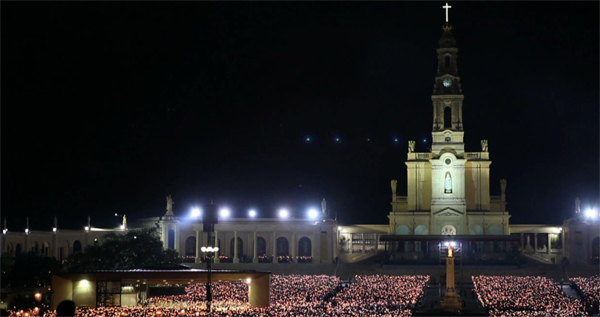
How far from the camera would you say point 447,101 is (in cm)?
9719

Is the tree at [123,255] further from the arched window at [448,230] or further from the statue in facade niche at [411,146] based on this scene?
the statue in facade niche at [411,146]

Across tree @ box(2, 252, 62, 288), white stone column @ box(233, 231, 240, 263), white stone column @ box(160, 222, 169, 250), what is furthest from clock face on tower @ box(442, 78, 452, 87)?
tree @ box(2, 252, 62, 288)

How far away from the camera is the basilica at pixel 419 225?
309ft

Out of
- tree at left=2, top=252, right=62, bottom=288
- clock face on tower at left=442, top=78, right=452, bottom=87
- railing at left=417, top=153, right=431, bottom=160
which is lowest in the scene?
tree at left=2, top=252, right=62, bottom=288

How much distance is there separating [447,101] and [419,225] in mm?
12624

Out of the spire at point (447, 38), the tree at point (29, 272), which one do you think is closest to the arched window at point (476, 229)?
the spire at point (447, 38)

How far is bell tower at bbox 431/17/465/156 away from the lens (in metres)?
96.9

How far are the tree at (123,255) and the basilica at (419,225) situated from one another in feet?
49.4

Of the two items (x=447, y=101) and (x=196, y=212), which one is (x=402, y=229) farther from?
(x=196, y=212)

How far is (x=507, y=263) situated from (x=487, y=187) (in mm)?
16041

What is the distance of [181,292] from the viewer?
2633 inches

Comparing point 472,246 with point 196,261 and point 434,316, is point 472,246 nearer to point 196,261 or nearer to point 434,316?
point 196,261

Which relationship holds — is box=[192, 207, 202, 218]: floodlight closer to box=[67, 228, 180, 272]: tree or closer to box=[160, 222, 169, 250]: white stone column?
box=[160, 222, 169, 250]: white stone column

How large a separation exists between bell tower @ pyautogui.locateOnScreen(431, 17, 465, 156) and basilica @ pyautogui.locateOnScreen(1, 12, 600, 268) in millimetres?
99
